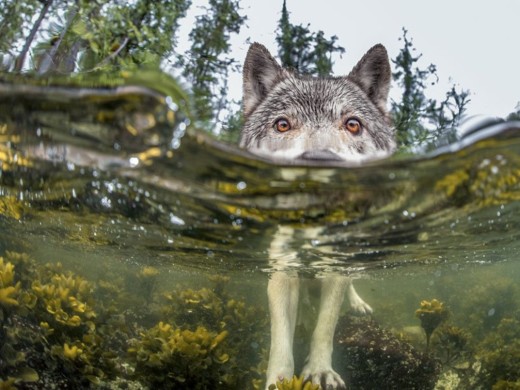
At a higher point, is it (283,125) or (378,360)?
(283,125)

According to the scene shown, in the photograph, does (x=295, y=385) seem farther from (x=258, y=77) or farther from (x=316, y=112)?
(x=258, y=77)

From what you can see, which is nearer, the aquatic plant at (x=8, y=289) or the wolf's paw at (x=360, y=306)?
the aquatic plant at (x=8, y=289)

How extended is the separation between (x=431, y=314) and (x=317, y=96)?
4.08 m

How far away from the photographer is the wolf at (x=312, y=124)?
511cm

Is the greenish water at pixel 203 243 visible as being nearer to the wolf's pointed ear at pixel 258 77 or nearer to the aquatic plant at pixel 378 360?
the aquatic plant at pixel 378 360

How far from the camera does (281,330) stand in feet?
18.9

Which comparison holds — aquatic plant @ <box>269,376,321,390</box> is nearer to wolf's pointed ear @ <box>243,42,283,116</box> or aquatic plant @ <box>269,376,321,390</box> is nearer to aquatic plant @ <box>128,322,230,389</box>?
aquatic plant @ <box>128,322,230,389</box>

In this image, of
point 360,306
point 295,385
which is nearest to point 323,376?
point 295,385

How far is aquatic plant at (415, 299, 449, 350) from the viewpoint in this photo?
291 inches

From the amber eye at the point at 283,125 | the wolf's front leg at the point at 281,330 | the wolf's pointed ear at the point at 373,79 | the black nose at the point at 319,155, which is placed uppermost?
the wolf's pointed ear at the point at 373,79

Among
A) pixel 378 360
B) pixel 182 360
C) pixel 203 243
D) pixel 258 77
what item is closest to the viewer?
pixel 258 77

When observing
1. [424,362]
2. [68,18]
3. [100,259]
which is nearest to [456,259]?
[424,362]

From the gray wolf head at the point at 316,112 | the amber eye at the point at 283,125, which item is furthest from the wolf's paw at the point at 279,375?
the amber eye at the point at 283,125

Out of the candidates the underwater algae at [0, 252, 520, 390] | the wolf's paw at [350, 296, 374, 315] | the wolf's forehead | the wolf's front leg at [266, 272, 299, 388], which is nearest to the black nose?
the wolf's forehead
